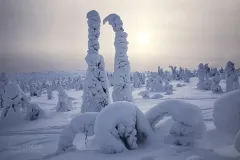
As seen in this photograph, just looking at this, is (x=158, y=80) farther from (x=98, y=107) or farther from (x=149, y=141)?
(x=149, y=141)

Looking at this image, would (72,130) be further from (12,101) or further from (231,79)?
(231,79)

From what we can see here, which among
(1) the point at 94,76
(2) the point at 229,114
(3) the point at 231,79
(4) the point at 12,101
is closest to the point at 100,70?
(1) the point at 94,76

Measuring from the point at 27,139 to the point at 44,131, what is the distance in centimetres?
164

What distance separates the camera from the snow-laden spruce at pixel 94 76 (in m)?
14.1

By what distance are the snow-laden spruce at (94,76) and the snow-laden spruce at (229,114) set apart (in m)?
9.06

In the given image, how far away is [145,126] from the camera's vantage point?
6.21m

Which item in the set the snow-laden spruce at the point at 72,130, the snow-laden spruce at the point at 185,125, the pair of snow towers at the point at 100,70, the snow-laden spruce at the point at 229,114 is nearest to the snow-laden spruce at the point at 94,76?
the pair of snow towers at the point at 100,70

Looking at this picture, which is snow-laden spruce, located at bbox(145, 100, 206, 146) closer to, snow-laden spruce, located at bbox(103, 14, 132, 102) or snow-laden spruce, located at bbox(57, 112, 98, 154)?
snow-laden spruce, located at bbox(57, 112, 98, 154)

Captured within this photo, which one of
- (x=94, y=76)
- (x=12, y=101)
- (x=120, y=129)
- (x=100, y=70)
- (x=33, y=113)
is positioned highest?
(x=100, y=70)

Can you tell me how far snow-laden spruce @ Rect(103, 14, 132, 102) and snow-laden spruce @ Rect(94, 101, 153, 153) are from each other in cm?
890

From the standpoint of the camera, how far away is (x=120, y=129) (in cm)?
570

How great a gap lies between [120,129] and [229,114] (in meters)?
3.22

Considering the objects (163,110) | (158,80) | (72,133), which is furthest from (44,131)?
(158,80)

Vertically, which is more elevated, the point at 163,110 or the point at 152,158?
the point at 163,110
